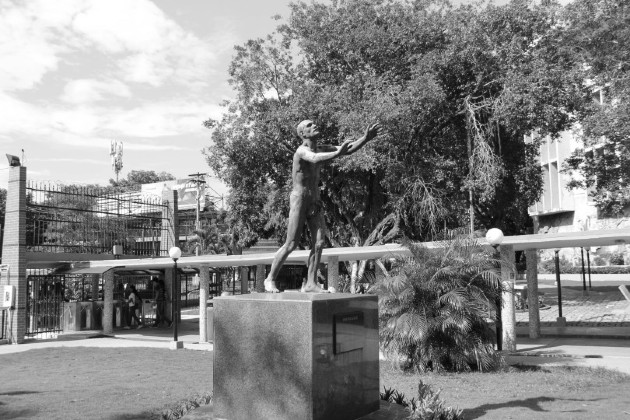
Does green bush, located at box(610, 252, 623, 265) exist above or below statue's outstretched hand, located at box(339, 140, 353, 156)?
below

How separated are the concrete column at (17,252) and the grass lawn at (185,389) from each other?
5.46m

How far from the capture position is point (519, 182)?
71.5ft

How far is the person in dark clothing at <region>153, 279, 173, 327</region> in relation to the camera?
24797 millimetres

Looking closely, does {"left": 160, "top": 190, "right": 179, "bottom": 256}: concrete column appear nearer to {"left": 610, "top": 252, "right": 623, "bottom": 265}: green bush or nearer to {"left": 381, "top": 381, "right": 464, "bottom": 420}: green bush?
{"left": 381, "top": 381, "right": 464, "bottom": 420}: green bush

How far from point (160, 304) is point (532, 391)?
18.4m

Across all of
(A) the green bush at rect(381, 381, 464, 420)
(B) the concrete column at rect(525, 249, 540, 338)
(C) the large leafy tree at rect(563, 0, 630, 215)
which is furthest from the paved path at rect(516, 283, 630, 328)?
(A) the green bush at rect(381, 381, 464, 420)

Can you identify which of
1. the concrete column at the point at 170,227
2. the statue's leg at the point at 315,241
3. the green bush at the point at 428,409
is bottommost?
the green bush at the point at 428,409

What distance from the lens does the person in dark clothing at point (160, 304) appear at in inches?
976

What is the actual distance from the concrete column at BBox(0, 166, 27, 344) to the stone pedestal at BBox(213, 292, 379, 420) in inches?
591

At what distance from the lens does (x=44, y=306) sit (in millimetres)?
21797

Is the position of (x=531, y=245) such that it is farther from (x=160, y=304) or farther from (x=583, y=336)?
(x=160, y=304)

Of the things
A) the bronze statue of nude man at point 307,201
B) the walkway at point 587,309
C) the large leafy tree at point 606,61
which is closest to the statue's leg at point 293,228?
the bronze statue of nude man at point 307,201

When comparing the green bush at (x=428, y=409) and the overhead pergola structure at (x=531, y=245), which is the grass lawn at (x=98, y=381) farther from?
the overhead pergola structure at (x=531, y=245)

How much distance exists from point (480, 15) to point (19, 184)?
639 inches
